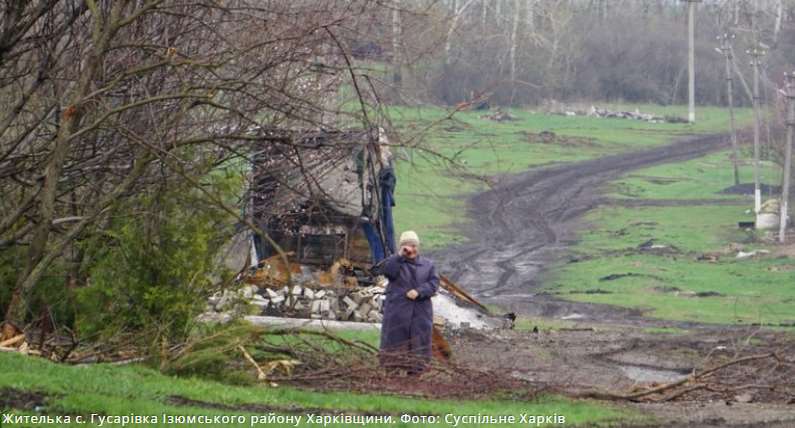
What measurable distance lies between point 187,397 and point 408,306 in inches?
157

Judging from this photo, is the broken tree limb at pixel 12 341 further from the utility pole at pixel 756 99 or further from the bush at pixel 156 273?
the utility pole at pixel 756 99

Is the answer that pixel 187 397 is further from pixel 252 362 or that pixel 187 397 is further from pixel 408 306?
pixel 408 306

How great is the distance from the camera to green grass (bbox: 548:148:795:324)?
112ft

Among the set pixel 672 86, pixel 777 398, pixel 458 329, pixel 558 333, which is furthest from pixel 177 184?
pixel 672 86

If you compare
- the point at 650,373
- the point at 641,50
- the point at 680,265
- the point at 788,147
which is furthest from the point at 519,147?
the point at 650,373

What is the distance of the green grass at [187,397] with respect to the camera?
11277 millimetres

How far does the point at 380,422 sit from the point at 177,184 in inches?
163

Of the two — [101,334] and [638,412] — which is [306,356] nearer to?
[101,334]

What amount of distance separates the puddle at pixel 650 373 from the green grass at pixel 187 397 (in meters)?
4.89

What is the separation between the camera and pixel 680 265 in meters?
42.8

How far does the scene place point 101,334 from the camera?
591 inches

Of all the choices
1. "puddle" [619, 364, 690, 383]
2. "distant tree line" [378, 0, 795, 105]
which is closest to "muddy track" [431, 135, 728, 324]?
"distant tree line" [378, 0, 795, 105]

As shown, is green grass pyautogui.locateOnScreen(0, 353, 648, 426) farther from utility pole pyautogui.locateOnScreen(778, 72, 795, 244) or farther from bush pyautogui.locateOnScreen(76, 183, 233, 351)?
utility pole pyautogui.locateOnScreen(778, 72, 795, 244)

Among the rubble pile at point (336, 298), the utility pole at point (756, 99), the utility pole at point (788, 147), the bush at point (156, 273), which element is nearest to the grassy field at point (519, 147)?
the utility pole at point (788, 147)
